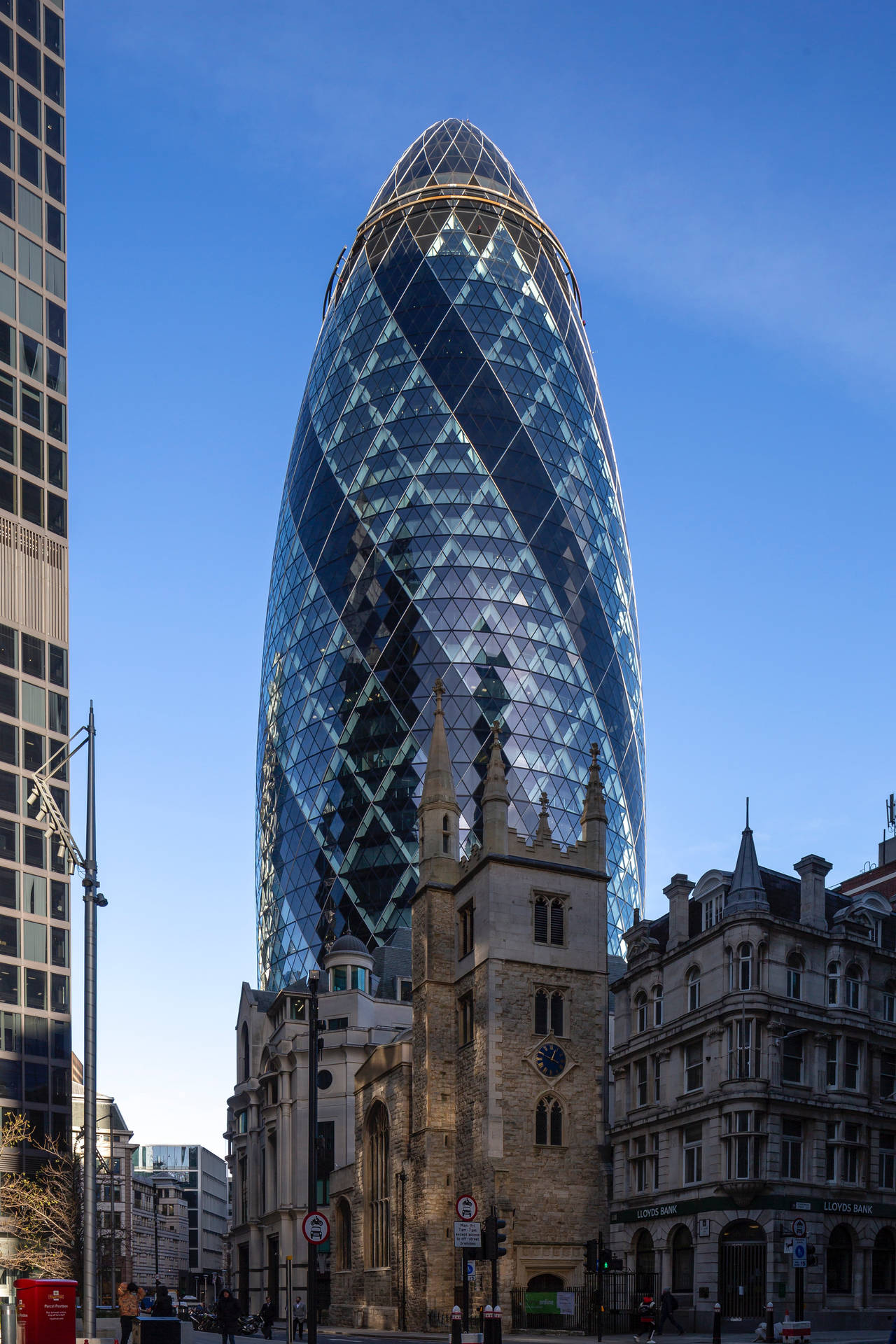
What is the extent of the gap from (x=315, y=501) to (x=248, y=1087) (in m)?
39.8

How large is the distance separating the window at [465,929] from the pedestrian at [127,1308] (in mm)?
22725

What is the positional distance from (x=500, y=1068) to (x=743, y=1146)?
11.1m

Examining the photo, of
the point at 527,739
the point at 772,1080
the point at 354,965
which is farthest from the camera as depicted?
the point at 527,739

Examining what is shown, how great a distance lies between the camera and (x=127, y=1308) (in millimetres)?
30016

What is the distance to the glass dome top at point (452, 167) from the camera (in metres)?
112

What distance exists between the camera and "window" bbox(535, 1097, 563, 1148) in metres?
50.3

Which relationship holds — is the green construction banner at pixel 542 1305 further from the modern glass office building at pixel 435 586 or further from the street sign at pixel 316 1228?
the modern glass office building at pixel 435 586

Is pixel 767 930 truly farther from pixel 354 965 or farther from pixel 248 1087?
pixel 248 1087

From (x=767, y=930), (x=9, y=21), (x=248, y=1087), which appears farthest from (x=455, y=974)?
(x=9, y=21)

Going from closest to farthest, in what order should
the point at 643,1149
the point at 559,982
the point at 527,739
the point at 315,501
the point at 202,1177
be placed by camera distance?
the point at 643,1149 < the point at 559,982 < the point at 527,739 < the point at 315,501 < the point at 202,1177

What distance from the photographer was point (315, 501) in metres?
102

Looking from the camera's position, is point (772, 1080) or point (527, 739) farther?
point (527, 739)

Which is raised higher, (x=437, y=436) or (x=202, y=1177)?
(x=437, y=436)

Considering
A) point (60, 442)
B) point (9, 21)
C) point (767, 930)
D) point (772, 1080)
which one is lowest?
point (772, 1080)
